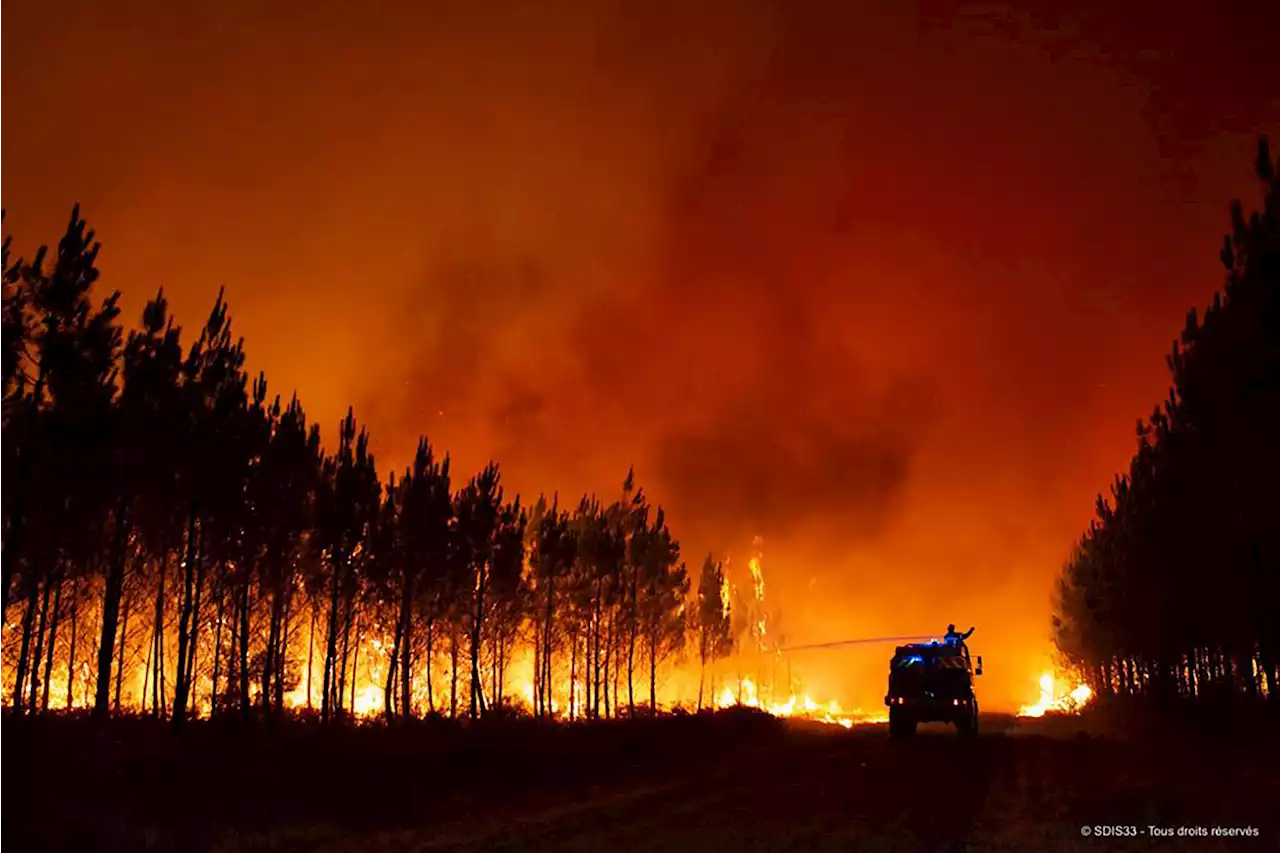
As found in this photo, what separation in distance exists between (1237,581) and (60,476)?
37.4m

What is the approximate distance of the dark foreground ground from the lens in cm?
1534

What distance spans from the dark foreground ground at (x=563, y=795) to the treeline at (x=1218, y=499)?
6.56 m

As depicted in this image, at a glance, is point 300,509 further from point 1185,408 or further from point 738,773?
point 1185,408

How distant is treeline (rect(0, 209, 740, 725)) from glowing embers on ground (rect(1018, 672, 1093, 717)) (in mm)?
47439

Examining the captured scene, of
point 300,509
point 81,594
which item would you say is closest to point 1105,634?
point 300,509

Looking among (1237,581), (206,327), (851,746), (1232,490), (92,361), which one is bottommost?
(851,746)

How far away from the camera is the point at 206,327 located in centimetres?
2834

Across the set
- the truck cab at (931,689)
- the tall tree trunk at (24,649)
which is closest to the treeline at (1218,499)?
the truck cab at (931,689)

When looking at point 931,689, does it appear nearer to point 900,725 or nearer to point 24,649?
point 900,725

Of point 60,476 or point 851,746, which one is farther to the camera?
point 851,746

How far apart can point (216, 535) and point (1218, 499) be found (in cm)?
3267

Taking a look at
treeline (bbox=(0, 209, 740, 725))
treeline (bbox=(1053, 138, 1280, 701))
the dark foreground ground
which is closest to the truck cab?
the dark foreground ground

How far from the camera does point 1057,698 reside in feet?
375

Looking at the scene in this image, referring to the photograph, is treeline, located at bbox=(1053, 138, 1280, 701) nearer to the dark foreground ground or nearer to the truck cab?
the dark foreground ground
